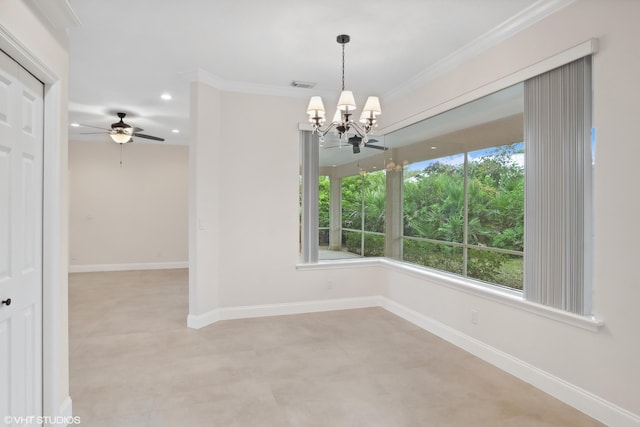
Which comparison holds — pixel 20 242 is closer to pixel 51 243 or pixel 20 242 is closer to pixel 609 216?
pixel 51 243

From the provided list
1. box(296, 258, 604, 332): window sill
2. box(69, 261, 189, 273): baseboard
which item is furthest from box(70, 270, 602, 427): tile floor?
box(69, 261, 189, 273): baseboard

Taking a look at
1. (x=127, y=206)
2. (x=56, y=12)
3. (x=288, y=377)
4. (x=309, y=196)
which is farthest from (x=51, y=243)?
(x=127, y=206)

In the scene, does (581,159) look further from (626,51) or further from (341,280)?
(341,280)

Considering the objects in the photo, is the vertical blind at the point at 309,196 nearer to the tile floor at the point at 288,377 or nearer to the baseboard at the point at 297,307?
the baseboard at the point at 297,307

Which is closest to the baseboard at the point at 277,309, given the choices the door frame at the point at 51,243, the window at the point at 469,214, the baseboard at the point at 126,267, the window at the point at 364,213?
the window at the point at 364,213

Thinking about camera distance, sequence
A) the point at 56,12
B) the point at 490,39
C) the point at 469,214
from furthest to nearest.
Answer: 1. the point at 469,214
2. the point at 490,39
3. the point at 56,12

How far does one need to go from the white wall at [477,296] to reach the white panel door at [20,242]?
2.18m

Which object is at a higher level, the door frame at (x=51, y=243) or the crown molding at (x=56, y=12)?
the crown molding at (x=56, y=12)

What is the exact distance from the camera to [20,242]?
1926 mm

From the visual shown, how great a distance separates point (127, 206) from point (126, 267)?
1.35 metres

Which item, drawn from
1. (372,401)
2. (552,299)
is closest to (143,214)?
(372,401)

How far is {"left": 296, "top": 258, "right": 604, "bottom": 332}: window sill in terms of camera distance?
8.32 ft

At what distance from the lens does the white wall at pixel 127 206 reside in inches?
307

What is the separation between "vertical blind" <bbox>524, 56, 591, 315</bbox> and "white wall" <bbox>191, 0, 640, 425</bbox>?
4.6 inches
